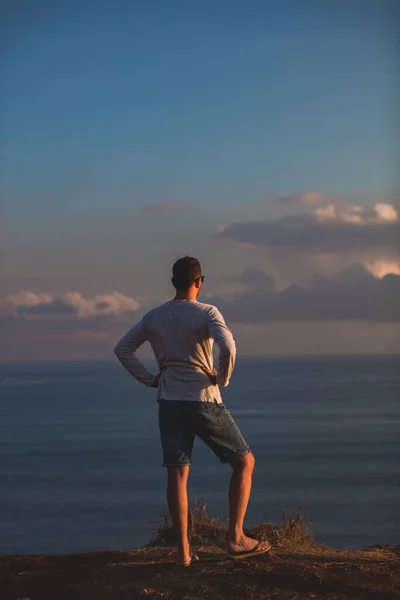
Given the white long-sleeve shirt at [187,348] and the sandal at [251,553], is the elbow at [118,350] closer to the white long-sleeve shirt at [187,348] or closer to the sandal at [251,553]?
the white long-sleeve shirt at [187,348]

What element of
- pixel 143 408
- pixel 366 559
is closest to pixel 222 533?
pixel 366 559

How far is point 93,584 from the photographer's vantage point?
6051 mm

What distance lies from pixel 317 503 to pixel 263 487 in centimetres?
675

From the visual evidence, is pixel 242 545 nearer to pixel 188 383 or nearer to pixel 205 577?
pixel 205 577

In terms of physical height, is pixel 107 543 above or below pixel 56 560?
below

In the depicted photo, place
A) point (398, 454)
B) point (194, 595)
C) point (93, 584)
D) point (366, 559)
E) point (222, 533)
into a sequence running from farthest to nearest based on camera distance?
point (398, 454)
point (222, 533)
point (366, 559)
point (93, 584)
point (194, 595)

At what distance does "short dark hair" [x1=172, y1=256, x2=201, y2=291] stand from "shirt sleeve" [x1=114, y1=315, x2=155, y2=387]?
0.38 meters

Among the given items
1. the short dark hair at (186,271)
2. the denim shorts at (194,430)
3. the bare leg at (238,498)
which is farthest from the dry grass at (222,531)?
the short dark hair at (186,271)

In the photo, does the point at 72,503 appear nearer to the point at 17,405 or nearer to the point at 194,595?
the point at 194,595

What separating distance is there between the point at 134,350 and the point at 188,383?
19.9 inches

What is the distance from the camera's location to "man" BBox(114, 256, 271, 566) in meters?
5.66

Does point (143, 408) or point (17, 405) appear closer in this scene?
point (143, 408)

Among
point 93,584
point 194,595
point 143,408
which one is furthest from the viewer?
point 143,408

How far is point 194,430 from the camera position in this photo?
18.9 feet
